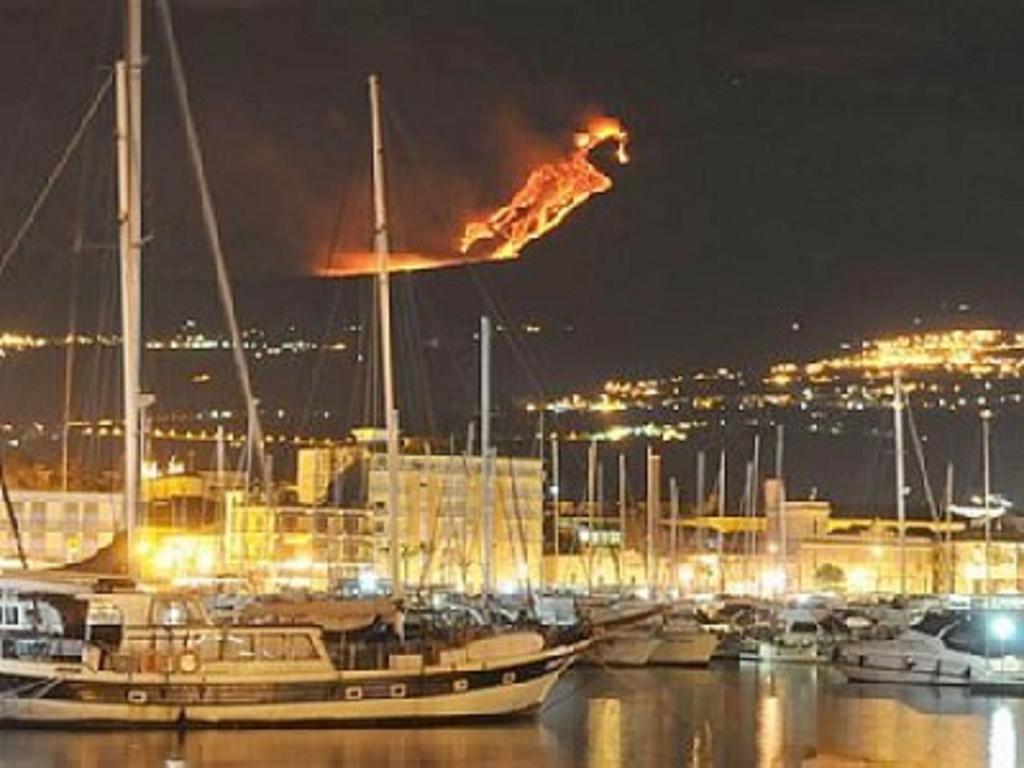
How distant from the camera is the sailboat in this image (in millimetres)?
36250

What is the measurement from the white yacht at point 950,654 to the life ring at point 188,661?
23.3 metres

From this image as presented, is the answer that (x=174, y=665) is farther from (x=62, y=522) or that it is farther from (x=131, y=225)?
(x=62, y=522)

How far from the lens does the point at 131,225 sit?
→ 3584 cm

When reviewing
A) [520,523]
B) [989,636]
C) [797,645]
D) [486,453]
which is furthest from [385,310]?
[520,523]

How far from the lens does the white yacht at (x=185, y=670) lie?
36375 mm

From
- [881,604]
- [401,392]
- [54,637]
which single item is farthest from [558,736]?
[401,392]

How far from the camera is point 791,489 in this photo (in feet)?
620

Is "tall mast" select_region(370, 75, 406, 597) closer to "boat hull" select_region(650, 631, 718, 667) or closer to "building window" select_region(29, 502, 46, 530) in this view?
"boat hull" select_region(650, 631, 718, 667)

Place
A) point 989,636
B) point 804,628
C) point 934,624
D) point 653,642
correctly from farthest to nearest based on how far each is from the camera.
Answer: point 804,628, point 653,642, point 934,624, point 989,636

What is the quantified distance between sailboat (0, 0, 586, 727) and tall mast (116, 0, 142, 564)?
0.04 metres

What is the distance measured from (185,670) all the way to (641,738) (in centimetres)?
827

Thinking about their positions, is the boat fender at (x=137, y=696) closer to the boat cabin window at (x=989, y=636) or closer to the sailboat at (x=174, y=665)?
the sailboat at (x=174, y=665)

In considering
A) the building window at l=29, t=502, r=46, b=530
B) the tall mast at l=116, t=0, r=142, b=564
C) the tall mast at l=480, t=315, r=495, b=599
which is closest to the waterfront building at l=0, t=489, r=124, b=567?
the building window at l=29, t=502, r=46, b=530

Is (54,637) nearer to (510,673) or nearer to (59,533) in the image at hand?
(510,673)
